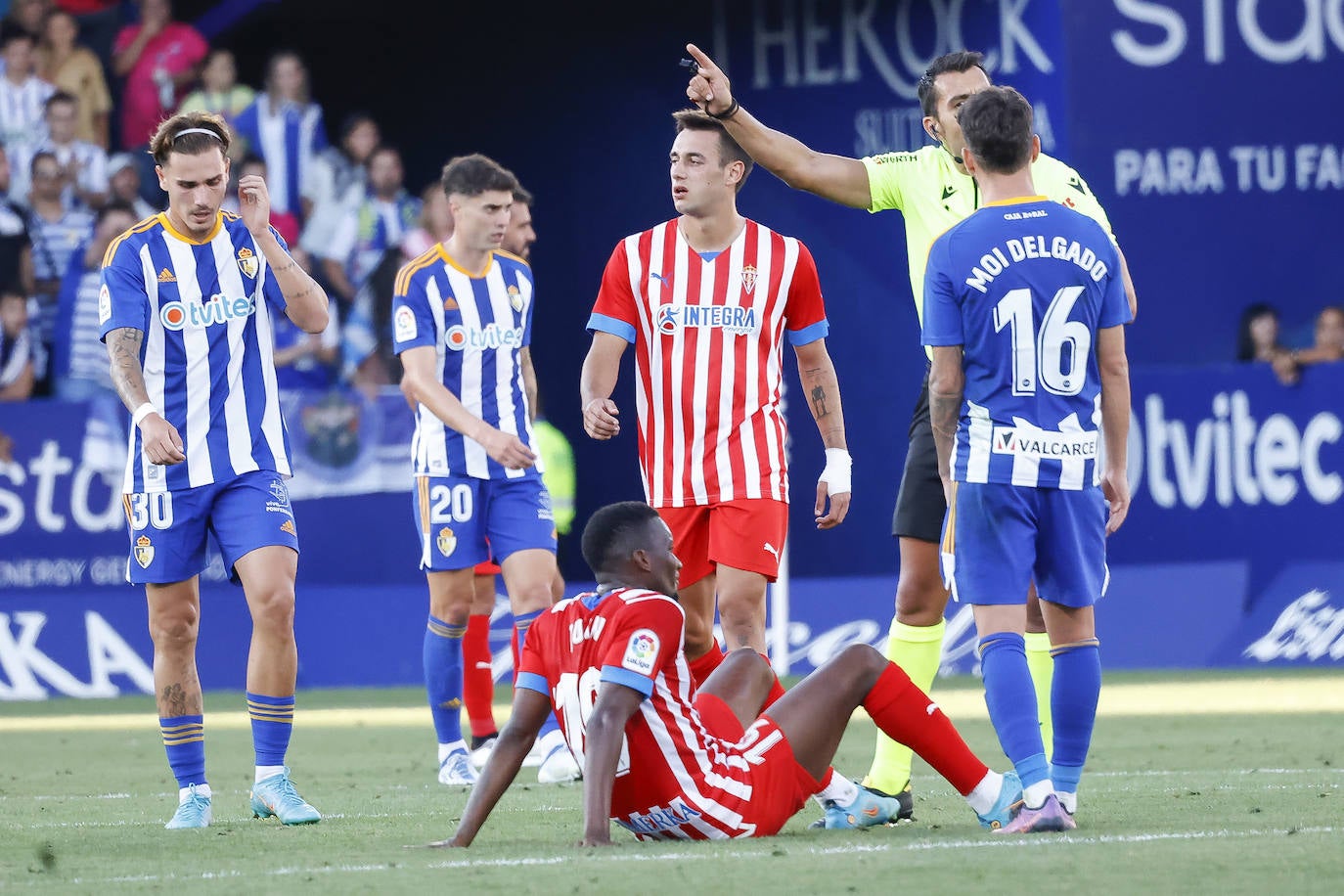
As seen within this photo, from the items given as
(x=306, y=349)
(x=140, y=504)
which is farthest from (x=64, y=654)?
(x=140, y=504)

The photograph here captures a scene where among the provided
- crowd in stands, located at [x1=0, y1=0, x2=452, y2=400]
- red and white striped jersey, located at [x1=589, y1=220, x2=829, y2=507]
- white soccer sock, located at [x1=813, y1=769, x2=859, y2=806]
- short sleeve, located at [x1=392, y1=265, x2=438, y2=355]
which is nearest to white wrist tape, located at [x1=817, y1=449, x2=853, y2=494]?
A: red and white striped jersey, located at [x1=589, y1=220, x2=829, y2=507]

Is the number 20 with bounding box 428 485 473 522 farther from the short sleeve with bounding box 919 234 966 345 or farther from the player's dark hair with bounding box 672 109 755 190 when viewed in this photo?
the short sleeve with bounding box 919 234 966 345

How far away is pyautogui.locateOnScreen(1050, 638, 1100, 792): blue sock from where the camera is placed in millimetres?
5461

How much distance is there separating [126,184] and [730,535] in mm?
9350

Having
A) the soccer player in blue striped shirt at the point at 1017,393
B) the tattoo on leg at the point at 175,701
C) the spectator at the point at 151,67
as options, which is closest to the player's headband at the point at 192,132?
the tattoo on leg at the point at 175,701

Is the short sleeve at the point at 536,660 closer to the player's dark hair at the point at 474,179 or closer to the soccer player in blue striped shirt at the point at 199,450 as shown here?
the soccer player in blue striped shirt at the point at 199,450

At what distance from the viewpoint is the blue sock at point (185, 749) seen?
634 cm

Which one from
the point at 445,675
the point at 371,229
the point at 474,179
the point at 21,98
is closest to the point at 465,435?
the point at 445,675

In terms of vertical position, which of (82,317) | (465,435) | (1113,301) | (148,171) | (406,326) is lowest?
(465,435)

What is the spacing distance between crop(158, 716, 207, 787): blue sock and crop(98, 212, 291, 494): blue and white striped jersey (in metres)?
0.75

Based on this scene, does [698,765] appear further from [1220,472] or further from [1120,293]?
[1220,472]

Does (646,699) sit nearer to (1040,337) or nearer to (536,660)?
(536,660)

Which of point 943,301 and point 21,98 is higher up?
point 21,98

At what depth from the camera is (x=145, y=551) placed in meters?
6.36
